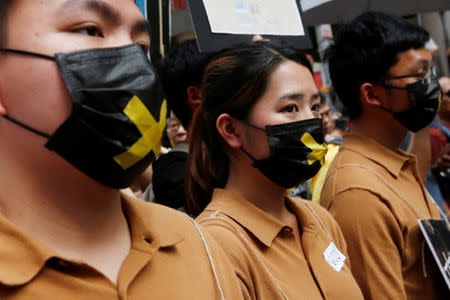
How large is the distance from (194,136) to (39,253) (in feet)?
4.24

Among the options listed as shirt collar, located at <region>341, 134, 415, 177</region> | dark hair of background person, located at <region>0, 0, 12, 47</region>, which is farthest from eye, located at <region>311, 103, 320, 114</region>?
dark hair of background person, located at <region>0, 0, 12, 47</region>

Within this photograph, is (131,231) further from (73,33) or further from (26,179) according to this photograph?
(73,33)

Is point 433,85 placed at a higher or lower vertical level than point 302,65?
lower

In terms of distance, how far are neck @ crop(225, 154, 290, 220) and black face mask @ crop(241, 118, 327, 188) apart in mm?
31

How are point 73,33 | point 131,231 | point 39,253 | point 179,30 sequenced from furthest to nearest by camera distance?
point 179,30, point 131,231, point 73,33, point 39,253

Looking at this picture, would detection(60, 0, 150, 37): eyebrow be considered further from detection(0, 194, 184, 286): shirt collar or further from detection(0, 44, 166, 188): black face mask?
detection(0, 194, 184, 286): shirt collar

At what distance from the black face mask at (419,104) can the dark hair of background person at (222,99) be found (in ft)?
2.61

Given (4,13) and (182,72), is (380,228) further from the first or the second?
(4,13)

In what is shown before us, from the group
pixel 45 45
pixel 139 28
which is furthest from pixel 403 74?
pixel 45 45

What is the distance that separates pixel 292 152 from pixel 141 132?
3.43 feet

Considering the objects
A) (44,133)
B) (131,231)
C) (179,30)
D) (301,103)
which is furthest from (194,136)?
(179,30)

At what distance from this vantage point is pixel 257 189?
225 cm

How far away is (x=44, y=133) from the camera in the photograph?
1.22 meters

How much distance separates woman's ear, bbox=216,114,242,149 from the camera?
2273 millimetres
